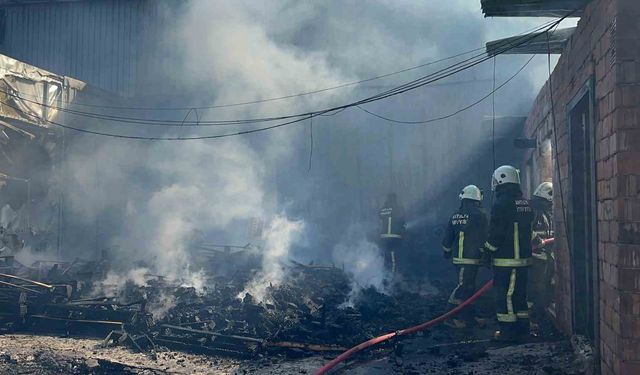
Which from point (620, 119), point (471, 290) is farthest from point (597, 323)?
point (471, 290)

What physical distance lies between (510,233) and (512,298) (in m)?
0.78

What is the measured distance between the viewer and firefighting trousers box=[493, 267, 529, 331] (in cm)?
661

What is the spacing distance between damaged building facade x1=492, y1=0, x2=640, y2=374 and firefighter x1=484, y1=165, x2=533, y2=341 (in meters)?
0.45

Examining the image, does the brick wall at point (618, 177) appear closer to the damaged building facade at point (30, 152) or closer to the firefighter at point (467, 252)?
the firefighter at point (467, 252)

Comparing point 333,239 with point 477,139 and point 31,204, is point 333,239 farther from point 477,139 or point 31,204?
point 31,204

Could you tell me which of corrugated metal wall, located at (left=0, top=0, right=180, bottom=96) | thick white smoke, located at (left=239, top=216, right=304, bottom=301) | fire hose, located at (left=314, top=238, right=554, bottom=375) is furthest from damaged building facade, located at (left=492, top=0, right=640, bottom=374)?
corrugated metal wall, located at (left=0, top=0, right=180, bottom=96)

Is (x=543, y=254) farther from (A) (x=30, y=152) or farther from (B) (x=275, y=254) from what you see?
(A) (x=30, y=152)

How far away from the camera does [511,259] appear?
673 cm

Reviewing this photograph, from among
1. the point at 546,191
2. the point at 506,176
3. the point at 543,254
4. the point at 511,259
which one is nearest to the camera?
the point at 511,259

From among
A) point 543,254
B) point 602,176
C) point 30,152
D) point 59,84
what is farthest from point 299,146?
point 602,176

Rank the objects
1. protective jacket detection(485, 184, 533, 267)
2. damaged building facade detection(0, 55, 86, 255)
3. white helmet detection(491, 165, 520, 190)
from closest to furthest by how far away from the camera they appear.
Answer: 1. protective jacket detection(485, 184, 533, 267)
2. white helmet detection(491, 165, 520, 190)
3. damaged building facade detection(0, 55, 86, 255)

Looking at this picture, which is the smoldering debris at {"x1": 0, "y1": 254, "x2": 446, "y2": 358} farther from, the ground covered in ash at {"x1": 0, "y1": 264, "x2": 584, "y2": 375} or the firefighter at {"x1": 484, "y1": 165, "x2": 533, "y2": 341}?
the firefighter at {"x1": 484, "y1": 165, "x2": 533, "y2": 341}

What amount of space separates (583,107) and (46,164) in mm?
14423

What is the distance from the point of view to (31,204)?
1530cm
